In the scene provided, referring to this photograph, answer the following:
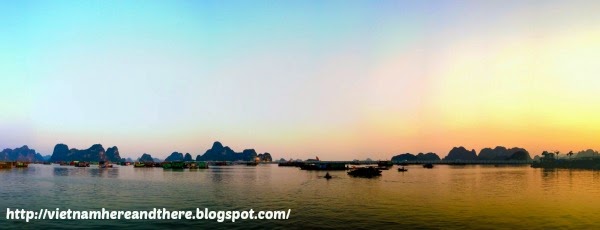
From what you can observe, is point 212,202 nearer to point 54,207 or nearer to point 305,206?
point 305,206

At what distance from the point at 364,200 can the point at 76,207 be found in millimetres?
36510

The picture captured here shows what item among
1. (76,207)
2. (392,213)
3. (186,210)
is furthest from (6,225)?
(392,213)

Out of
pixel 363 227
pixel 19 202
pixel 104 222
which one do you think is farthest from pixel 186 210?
pixel 19 202

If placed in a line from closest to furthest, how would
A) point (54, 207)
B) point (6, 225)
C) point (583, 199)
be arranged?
point (6, 225) → point (54, 207) → point (583, 199)

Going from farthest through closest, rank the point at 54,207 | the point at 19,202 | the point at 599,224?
the point at 19,202 < the point at 54,207 < the point at 599,224

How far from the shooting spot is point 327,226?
117 ft

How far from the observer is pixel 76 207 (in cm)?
4672

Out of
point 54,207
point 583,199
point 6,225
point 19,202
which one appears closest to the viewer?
point 6,225

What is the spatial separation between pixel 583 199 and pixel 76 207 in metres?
69.4

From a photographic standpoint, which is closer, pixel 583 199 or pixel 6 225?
pixel 6 225

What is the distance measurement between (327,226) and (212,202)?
74.2ft

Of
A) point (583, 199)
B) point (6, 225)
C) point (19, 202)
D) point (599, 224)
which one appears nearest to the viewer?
point (6, 225)

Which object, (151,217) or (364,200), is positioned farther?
(364,200)

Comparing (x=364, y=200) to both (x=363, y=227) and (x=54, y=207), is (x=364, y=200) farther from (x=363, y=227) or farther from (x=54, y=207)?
(x=54, y=207)
